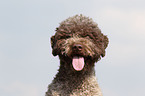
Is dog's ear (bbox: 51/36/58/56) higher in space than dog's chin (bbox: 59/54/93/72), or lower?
higher

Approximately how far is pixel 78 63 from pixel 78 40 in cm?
59

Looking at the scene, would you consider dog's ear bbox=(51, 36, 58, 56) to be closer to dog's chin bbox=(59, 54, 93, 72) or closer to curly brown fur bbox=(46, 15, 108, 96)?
curly brown fur bbox=(46, 15, 108, 96)

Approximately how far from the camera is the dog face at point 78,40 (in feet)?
31.1

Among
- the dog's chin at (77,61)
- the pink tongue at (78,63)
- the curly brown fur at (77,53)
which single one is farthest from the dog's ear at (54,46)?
the pink tongue at (78,63)

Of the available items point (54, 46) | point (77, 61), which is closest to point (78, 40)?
point (77, 61)

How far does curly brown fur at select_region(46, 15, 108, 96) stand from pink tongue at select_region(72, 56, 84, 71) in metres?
0.06

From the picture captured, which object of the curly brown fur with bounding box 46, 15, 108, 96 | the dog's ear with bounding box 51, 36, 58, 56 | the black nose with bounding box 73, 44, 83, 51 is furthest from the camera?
Result: the dog's ear with bounding box 51, 36, 58, 56

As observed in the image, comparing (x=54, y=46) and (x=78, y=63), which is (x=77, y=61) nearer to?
(x=78, y=63)

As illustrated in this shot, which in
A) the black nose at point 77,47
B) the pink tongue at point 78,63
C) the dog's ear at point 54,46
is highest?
the dog's ear at point 54,46

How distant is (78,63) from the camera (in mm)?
9531

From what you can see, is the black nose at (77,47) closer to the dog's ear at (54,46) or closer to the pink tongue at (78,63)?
the pink tongue at (78,63)

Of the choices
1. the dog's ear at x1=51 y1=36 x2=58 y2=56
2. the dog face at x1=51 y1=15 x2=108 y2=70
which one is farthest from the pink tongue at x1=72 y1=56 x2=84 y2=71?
the dog's ear at x1=51 y1=36 x2=58 y2=56

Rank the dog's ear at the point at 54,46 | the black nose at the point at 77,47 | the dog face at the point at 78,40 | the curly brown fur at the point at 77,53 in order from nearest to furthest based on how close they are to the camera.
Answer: the black nose at the point at 77,47
the dog face at the point at 78,40
the curly brown fur at the point at 77,53
the dog's ear at the point at 54,46

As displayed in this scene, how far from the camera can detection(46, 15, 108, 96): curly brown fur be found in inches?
377
